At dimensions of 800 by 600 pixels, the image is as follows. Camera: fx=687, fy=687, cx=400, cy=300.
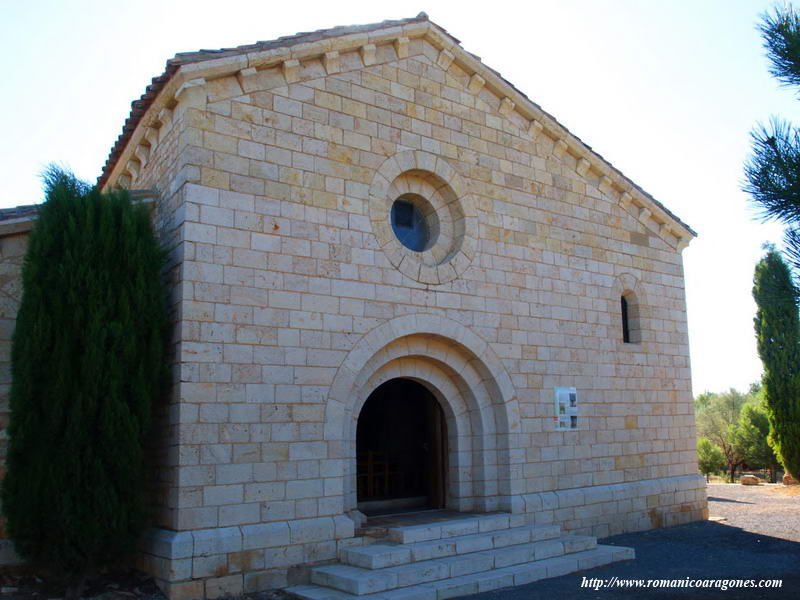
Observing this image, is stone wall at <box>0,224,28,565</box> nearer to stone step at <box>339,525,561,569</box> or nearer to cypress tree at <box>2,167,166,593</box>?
cypress tree at <box>2,167,166,593</box>

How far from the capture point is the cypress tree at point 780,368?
59.8ft

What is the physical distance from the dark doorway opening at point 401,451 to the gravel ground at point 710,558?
2.70m

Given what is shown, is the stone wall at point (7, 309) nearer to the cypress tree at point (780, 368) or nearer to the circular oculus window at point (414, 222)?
the circular oculus window at point (414, 222)

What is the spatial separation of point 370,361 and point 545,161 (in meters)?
4.76

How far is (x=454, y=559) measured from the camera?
7848mm

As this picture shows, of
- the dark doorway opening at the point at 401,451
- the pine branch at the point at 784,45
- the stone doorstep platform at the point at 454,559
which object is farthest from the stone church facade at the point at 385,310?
the pine branch at the point at 784,45

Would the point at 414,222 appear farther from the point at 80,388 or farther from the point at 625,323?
the point at 80,388

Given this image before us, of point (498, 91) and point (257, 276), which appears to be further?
point (498, 91)

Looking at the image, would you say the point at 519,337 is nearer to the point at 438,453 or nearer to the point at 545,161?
the point at 438,453

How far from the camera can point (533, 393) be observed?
33.4 feet

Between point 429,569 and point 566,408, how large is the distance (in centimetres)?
404

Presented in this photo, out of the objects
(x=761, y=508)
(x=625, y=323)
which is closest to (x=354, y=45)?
(x=625, y=323)

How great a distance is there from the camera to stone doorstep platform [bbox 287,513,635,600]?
23.2 feet

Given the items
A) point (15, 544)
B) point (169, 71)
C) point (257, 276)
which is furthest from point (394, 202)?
point (15, 544)
